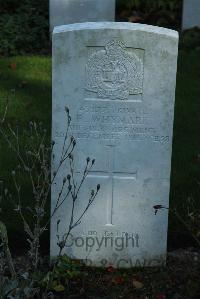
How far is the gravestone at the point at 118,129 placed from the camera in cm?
399

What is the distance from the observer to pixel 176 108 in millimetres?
7074

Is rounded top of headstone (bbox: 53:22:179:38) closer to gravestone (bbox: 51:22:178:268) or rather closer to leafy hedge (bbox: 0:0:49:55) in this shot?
gravestone (bbox: 51:22:178:268)

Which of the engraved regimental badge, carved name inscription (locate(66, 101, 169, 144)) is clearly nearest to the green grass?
carved name inscription (locate(66, 101, 169, 144))

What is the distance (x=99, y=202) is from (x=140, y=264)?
0.48m

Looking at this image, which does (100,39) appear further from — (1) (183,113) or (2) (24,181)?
(1) (183,113)

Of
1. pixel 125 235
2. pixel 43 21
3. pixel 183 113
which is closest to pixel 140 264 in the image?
pixel 125 235

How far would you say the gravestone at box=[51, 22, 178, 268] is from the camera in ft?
13.1

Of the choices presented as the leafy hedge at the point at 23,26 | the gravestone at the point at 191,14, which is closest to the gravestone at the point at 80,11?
the leafy hedge at the point at 23,26

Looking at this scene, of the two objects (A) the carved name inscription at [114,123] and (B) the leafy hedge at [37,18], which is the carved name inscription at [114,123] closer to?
(A) the carved name inscription at [114,123]

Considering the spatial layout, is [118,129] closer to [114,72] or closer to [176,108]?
[114,72]

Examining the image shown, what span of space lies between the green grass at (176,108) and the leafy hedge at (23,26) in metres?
0.37

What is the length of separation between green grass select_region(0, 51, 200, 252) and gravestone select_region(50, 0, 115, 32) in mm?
882

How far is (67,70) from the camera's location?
13.2 feet

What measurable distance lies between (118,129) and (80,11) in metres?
5.38
